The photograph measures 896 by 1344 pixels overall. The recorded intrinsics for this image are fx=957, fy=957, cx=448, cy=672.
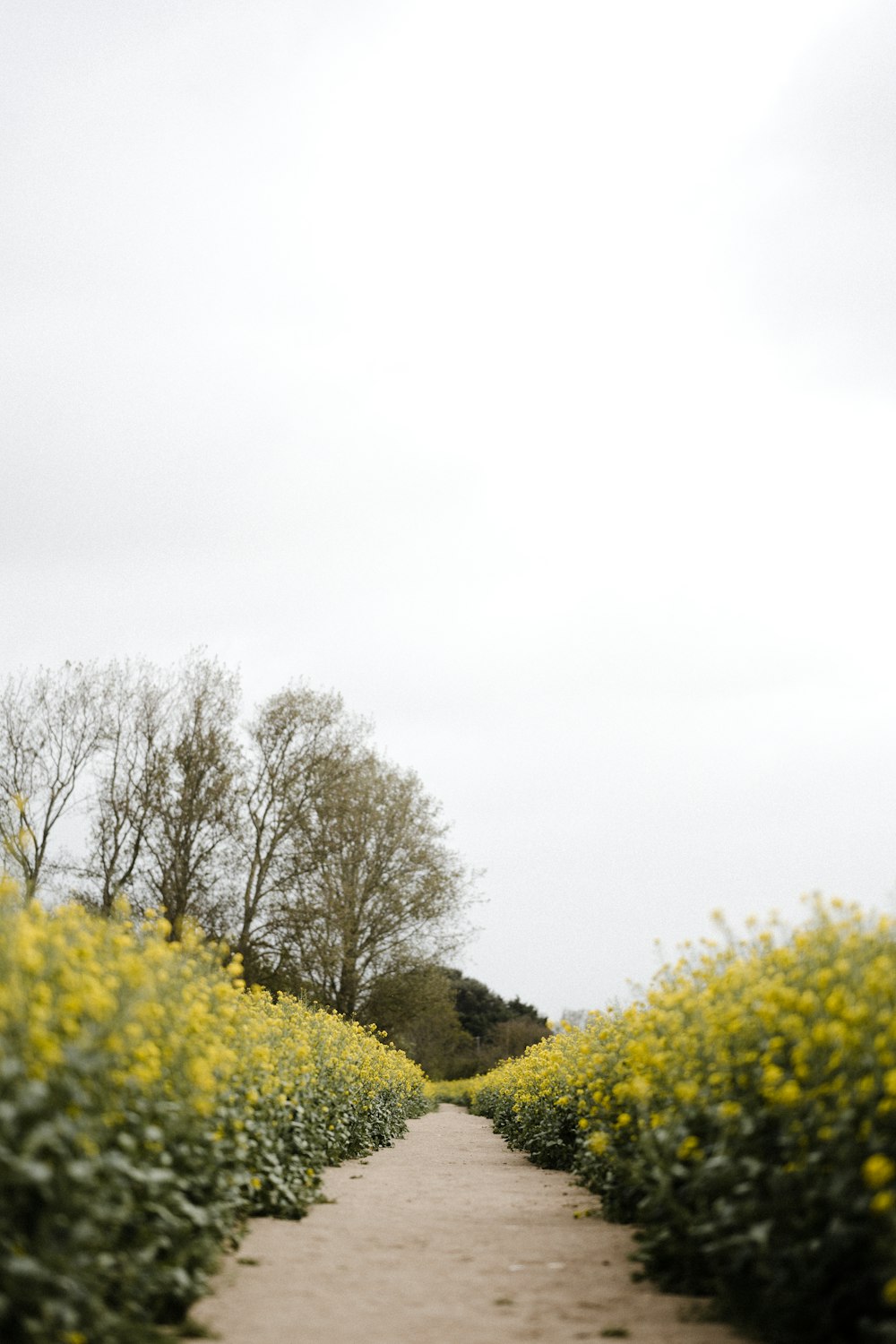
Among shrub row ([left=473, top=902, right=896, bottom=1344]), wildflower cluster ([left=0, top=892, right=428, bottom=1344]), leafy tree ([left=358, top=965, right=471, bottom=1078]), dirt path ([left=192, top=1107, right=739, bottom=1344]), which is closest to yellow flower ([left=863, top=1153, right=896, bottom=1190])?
shrub row ([left=473, top=902, right=896, bottom=1344])

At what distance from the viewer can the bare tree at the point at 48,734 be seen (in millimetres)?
22047

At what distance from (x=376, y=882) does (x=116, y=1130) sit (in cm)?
2549

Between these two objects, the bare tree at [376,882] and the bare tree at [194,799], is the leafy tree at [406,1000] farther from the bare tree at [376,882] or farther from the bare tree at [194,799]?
the bare tree at [194,799]

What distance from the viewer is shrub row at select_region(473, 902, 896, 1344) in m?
3.20

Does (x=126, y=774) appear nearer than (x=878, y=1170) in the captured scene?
No

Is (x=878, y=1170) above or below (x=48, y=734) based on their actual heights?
below

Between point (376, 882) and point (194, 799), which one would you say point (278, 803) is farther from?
point (376, 882)

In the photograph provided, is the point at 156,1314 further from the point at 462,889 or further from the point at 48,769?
the point at 462,889

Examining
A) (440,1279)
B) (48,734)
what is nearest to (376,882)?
(48,734)

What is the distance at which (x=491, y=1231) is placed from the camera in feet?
20.7

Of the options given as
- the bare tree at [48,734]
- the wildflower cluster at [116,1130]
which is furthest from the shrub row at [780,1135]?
the bare tree at [48,734]

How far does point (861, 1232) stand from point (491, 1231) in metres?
3.88

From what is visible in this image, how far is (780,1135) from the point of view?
3.75m

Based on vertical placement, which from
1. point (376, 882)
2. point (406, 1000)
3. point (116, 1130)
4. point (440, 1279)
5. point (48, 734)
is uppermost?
point (48, 734)
